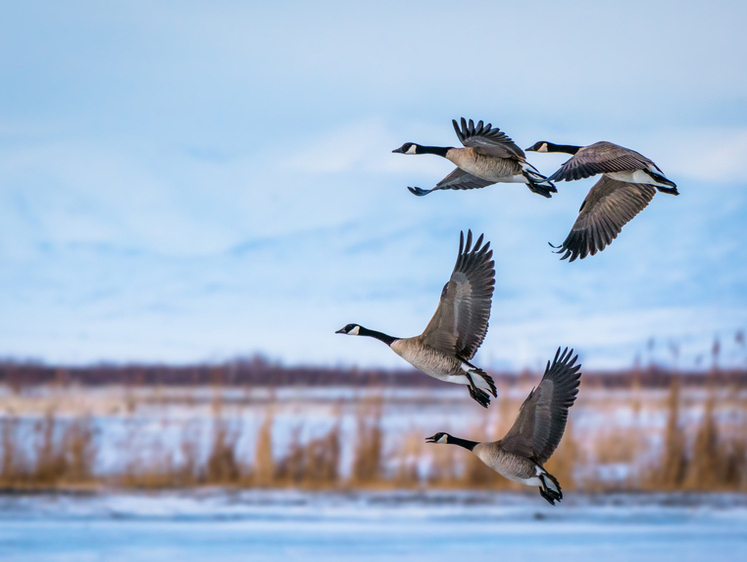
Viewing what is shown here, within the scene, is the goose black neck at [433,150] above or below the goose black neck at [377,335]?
above

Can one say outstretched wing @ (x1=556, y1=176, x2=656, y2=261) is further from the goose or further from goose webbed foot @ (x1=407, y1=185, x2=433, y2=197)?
goose webbed foot @ (x1=407, y1=185, x2=433, y2=197)

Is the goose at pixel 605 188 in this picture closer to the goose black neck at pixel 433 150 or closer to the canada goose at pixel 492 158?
the canada goose at pixel 492 158

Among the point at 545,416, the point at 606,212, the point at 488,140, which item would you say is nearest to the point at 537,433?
the point at 545,416

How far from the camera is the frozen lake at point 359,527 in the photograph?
11.3 meters

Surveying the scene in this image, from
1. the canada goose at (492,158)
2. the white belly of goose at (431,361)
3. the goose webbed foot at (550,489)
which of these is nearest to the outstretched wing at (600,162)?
the canada goose at (492,158)

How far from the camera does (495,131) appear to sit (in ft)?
9.36

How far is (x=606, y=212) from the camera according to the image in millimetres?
3227

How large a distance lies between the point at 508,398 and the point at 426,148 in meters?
7.21

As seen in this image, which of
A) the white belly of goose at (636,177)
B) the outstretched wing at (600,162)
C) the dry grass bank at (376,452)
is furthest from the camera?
the dry grass bank at (376,452)

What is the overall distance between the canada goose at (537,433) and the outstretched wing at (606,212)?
38cm

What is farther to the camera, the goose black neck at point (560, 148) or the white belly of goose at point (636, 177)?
the goose black neck at point (560, 148)

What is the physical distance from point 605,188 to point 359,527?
10.2 metres

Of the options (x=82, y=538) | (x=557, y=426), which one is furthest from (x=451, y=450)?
(x=557, y=426)

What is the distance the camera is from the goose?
2648 millimetres
